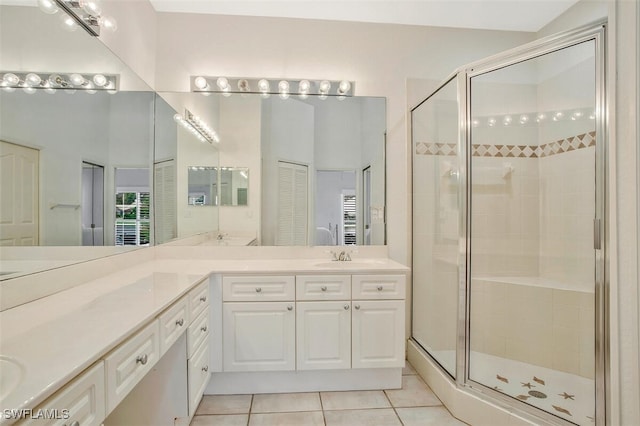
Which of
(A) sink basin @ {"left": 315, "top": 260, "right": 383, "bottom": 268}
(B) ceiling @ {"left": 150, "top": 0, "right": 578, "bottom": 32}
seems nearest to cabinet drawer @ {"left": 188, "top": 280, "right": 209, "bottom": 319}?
(A) sink basin @ {"left": 315, "top": 260, "right": 383, "bottom": 268}

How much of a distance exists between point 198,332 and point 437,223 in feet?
5.68

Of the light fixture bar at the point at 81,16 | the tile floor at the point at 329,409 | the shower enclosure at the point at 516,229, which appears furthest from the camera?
the tile floor at the point at 329,409

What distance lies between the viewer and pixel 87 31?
4.94 feet

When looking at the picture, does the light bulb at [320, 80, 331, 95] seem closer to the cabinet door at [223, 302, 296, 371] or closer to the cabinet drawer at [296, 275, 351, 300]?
the cabinet drawer at [296, 275, 351, 300]

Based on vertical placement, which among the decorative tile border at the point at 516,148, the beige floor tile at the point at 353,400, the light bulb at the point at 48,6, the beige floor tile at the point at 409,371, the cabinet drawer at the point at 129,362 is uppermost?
the light bulb at the point at 48,6

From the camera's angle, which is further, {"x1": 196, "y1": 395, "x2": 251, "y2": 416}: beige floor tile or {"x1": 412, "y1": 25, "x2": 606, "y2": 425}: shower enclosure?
{"x1": 196, "y1": 395, "x2": 251, "y2": 416}: beige floor tile

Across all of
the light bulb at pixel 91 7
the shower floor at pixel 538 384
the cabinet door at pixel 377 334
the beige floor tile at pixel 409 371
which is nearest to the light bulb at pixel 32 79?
the light bulb at pixel 91 7

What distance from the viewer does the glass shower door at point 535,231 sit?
1712 millimetres

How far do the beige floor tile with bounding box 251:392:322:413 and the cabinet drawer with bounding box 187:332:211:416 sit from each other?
0.37 m

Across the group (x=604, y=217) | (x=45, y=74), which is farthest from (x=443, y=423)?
(x=45, y=74)

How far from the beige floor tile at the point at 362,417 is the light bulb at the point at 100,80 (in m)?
2.25

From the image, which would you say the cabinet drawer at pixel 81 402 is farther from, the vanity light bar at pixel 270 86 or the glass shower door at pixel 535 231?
the vanity light bar at pixel 270 86

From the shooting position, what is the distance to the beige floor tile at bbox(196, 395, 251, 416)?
1.81 meters

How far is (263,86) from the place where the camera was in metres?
2.37
